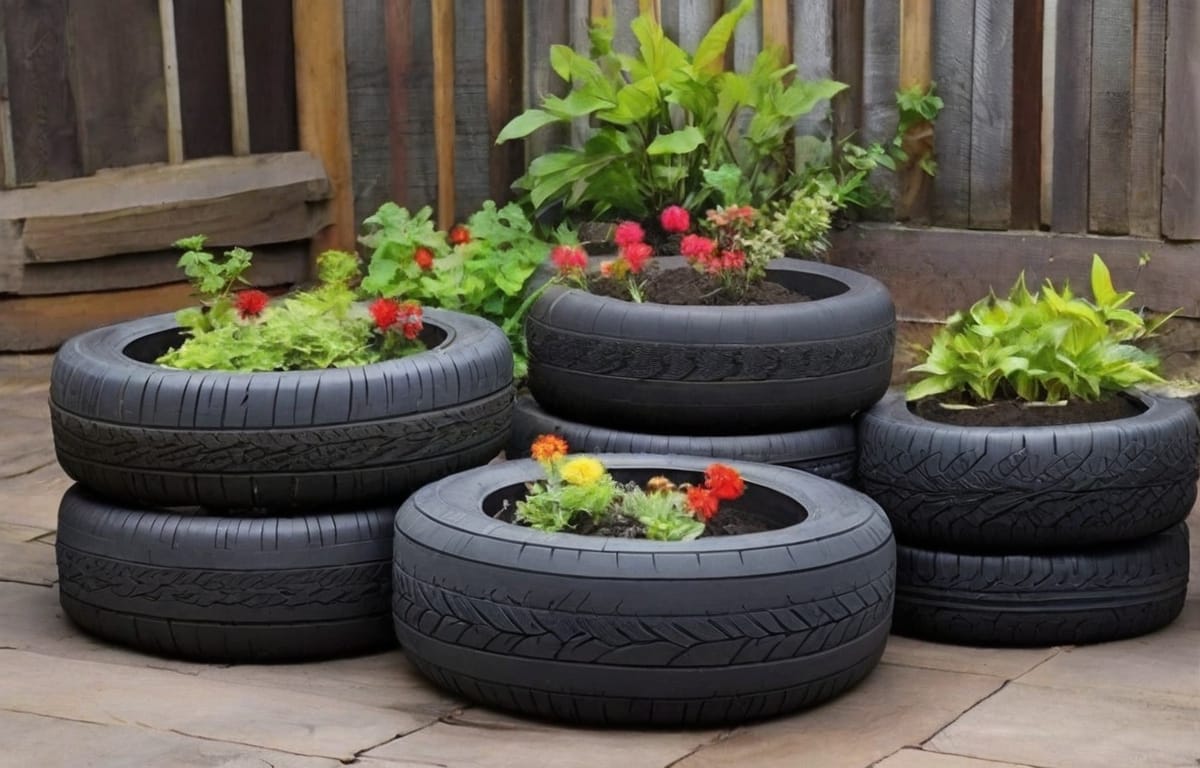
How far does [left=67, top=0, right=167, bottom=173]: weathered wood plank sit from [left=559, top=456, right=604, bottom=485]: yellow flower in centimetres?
337

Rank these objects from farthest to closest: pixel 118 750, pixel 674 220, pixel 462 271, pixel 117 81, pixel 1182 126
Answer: pixel 117 81 → pixel 462 271 → pixel 1182 126 → pixel 674 220 → pixel 118 750

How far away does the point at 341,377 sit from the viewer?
380 centimetres

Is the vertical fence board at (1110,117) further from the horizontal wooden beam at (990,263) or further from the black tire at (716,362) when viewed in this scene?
the black tire at (716,362)

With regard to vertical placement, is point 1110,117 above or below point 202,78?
below

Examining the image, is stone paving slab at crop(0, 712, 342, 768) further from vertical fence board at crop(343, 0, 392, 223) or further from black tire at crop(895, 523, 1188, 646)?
vertical fence board at crop(343, 0, 392, 223)

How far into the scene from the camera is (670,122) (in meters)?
5.90

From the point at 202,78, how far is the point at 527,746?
3.91 meters

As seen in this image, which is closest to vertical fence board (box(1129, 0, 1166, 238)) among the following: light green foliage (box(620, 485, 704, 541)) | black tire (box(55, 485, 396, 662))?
light green foliage (box(620, 485, 704, 541))

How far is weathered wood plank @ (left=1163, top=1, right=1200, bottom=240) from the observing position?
5.26 meters

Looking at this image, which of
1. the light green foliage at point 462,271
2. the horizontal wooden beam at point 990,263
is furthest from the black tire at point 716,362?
the horizontal wooden beam at point 990,263

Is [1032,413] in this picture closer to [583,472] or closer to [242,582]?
[583,472]

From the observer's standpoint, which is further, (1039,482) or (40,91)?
(40,91)

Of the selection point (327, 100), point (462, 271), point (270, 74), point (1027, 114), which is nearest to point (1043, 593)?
point (1027, 114)

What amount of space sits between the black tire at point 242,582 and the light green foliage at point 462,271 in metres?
1.69
